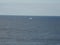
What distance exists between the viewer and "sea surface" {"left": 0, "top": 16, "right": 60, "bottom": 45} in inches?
100

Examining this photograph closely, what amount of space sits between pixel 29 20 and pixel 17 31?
266 millimetres

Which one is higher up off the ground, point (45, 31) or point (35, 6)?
point (35, 6)

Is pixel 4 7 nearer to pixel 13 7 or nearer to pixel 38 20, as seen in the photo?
pixel 13 7

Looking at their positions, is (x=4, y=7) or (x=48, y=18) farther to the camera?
(x=4, y=7)

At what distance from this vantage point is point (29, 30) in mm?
2604

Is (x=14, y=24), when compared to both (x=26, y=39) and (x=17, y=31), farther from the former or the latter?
(x=26, y=39)

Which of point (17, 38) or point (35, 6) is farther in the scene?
point (35, 6)

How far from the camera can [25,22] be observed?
2.64 meters

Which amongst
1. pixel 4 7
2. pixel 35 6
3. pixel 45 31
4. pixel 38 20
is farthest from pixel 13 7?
pixel 45 31

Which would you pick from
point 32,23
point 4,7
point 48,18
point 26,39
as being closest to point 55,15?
point 48,18

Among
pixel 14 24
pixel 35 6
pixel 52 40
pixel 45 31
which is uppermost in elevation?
pixel 35 6

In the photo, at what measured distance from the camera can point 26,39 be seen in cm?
255

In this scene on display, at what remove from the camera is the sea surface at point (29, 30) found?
2.55 meters

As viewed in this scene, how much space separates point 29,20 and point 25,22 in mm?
73
